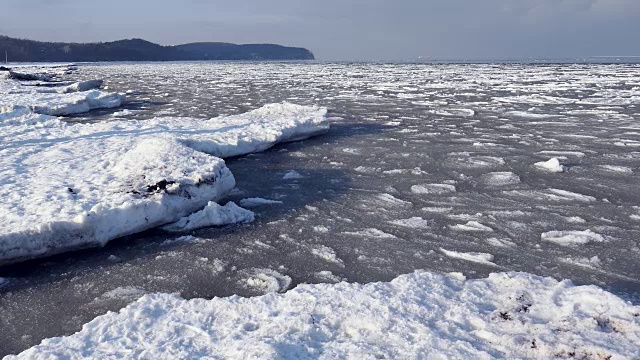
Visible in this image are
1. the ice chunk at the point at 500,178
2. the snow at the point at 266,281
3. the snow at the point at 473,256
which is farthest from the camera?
the ice chunk at the point at 500,178

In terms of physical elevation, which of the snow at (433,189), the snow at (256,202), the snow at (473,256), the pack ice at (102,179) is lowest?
the snow at (256,202)

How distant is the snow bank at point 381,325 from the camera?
201 centimetres

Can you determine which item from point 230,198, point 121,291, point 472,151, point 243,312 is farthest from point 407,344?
point 472,151

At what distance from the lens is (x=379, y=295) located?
2471 millimetres

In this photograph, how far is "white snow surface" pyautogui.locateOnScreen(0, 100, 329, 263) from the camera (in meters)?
3.23

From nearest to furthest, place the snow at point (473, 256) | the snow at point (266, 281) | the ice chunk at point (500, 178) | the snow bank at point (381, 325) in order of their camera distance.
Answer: the snow bank at point (381, 325)
the snow at point (266, 281)
the snow at point (473, 256)
the ice chunk at point (500, 178)

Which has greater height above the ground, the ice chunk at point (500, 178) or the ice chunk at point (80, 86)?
the ice chunk at point (80, 86)

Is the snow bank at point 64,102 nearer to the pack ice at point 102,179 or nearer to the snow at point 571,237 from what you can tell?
the pack ice at point 102,179

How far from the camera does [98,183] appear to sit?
400cm

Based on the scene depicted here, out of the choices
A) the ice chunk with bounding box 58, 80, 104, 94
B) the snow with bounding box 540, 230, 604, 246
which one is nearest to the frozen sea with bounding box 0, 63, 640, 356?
the snow with bounding box 540, 230, 604, 246

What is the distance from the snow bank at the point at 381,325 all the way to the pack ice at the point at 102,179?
110cm

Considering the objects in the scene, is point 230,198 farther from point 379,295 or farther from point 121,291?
point 379,295

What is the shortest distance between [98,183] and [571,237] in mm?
3653

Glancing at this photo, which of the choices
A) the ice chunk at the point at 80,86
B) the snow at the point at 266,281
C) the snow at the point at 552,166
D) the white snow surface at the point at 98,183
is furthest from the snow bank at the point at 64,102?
the snow at the point at 552,166
